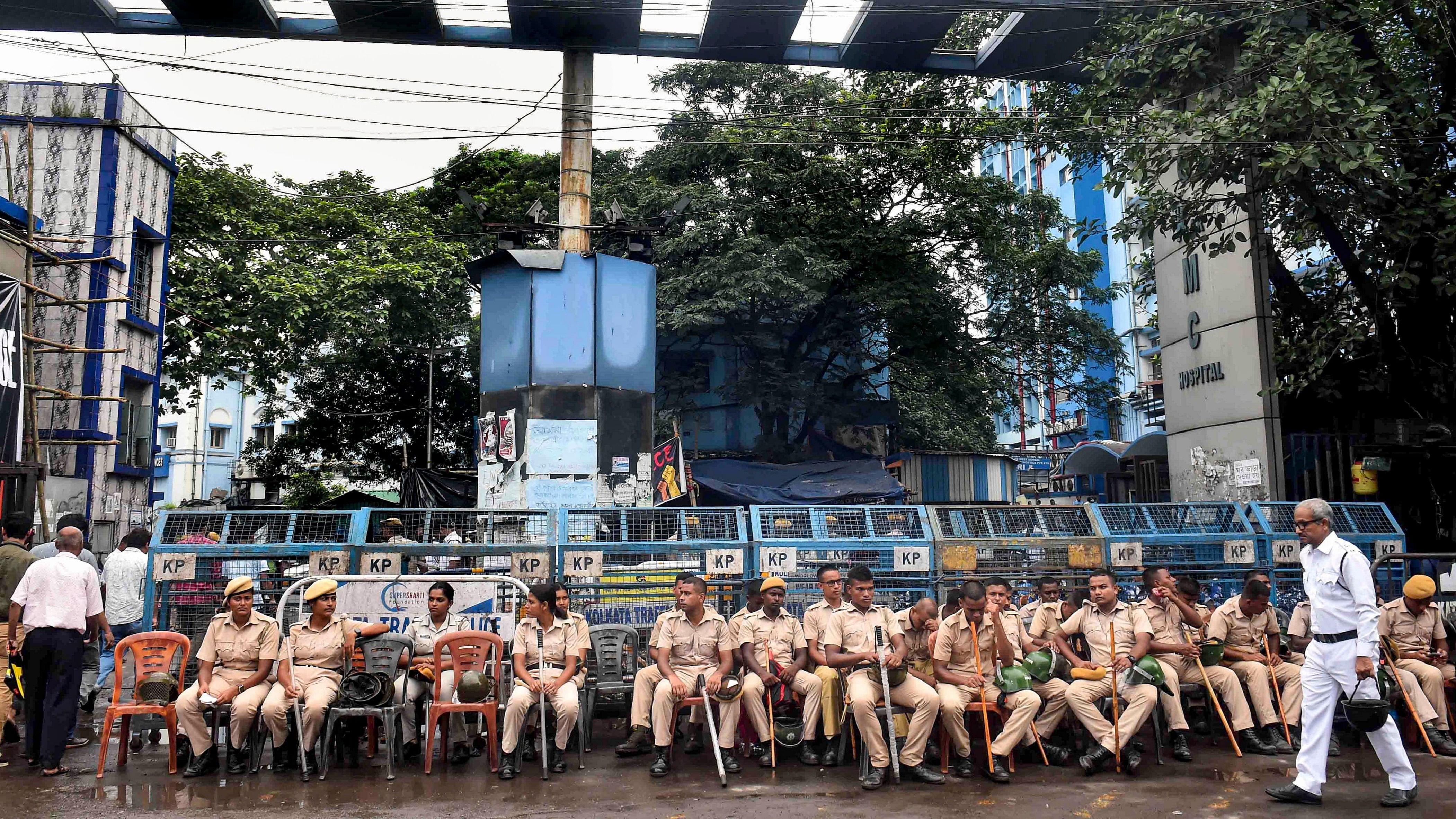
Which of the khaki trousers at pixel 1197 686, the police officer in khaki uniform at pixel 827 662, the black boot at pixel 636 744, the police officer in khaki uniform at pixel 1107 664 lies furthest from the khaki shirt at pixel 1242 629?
the black boot at pixel 636 744

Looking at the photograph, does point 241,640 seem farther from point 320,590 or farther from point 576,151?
point 576,151

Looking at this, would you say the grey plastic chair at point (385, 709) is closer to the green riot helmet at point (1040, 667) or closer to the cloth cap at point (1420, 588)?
the green riot helmet at point (1040, 667)

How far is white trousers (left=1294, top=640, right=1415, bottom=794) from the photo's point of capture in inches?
246

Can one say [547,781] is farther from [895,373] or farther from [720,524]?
[895,373]

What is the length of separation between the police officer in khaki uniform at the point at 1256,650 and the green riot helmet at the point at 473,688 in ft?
17.9

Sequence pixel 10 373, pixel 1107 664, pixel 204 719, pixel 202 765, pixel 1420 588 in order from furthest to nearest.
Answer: pixel 10 373, pixel 1420 588, pixel 1107 664, pixel 204 719, pixel 202 765

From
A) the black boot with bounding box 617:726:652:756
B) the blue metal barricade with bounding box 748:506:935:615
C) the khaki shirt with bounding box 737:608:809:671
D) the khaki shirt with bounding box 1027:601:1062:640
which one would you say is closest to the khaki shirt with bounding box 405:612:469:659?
the black boot with bounding box 617:726:652:756

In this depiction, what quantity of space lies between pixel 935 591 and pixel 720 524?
2092mm

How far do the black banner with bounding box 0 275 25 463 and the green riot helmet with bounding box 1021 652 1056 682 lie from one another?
12.9 m

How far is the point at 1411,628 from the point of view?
8.35 metres

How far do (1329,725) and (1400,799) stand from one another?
1.82 ft

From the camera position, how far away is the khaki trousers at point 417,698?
762 cm

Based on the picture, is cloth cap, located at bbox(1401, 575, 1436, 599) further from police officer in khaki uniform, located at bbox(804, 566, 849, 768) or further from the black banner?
the black banner

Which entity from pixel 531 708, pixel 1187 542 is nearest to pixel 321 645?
pixel 531 708
